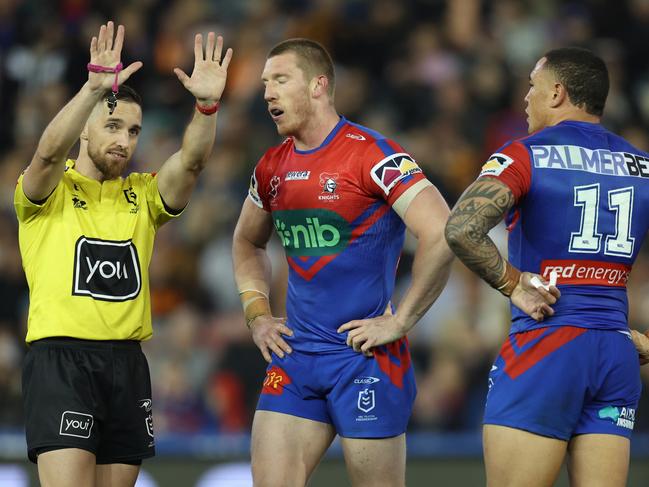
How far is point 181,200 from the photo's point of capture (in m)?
6.32

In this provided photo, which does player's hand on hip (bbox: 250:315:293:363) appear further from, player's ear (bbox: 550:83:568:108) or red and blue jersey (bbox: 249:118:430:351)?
player's ear (bbox: 550:83:568:108)

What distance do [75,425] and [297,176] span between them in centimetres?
172

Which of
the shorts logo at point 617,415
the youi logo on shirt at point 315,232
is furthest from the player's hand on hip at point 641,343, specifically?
the youi logo on shirt at point 315,232

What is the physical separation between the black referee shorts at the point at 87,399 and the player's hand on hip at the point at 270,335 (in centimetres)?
69

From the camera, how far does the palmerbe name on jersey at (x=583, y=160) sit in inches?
215

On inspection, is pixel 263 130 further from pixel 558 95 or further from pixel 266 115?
pixel 558 95

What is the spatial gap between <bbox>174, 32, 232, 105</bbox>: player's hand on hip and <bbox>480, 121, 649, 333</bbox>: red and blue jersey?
1577mm

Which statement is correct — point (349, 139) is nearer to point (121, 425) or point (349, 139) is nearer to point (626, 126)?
point (121, 425)

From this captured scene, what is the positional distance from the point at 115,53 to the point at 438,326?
5527mm

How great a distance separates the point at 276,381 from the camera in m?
6.21

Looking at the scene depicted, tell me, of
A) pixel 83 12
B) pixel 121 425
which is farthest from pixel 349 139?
pixel 83 12

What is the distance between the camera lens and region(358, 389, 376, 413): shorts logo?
19.7 feet

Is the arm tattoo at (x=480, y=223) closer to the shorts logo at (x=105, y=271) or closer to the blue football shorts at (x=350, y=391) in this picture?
the blue football shorts at (x=350, y=391)

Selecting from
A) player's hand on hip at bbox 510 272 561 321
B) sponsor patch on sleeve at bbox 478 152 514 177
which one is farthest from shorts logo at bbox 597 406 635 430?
sponsor patch on sleeve at bbox 478 152 514 177
